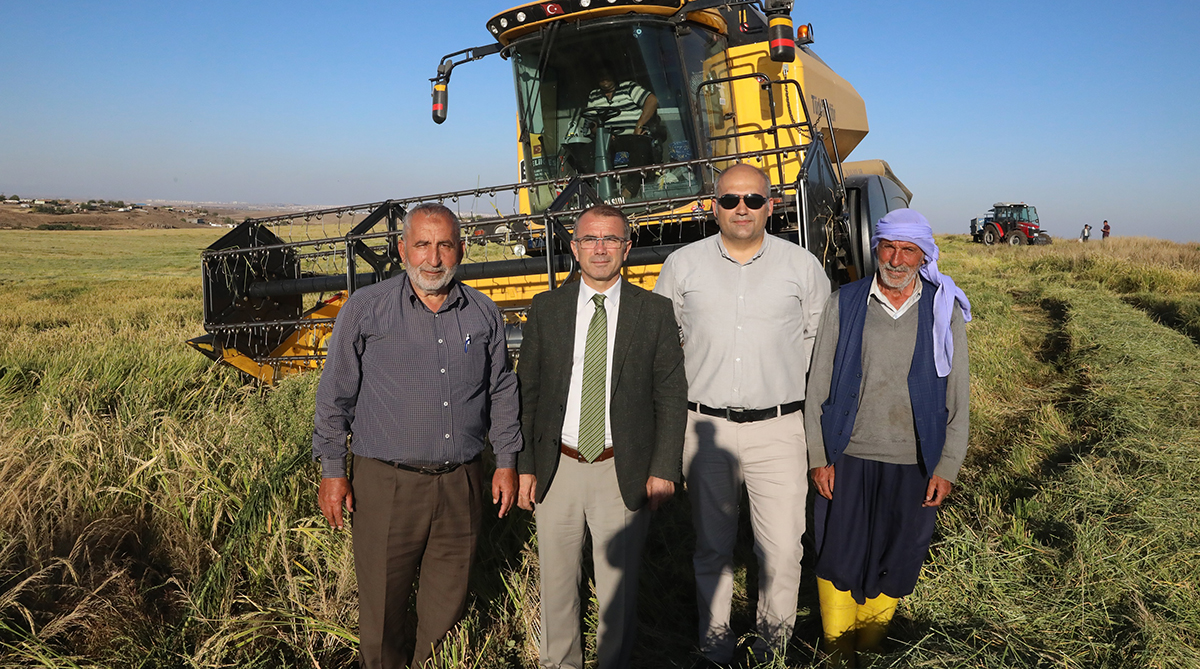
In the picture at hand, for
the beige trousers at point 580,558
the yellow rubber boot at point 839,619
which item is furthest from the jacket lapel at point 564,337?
the yellow rubber boot at point 839,619

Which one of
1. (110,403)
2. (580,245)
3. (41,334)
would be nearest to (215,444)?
(110,403)

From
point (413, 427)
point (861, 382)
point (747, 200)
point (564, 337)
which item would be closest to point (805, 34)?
point (747, 200)

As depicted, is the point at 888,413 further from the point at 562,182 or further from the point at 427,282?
the point at 562,182

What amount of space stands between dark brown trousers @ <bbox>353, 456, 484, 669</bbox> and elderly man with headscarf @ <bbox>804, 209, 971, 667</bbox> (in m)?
1.40

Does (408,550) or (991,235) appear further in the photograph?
(991,235)

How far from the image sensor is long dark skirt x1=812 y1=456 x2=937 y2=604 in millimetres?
2908

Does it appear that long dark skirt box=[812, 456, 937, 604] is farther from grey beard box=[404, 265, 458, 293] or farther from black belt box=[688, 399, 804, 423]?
grey beard box=[404, 265, 458, 293]

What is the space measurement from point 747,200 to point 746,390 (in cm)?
75

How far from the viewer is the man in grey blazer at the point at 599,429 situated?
9.07ft

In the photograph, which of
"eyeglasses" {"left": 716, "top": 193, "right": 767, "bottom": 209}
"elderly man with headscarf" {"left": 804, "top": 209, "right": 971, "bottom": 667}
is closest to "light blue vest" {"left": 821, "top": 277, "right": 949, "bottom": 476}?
"elderly man with headscarf" {"left": 804, "top": 209, "right": 971, "bottom": 667}

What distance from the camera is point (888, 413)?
9.41 feet

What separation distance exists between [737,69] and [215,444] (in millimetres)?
5669

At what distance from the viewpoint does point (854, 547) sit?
9.77 feet

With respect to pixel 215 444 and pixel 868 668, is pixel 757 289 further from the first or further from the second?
pixel 215 444
